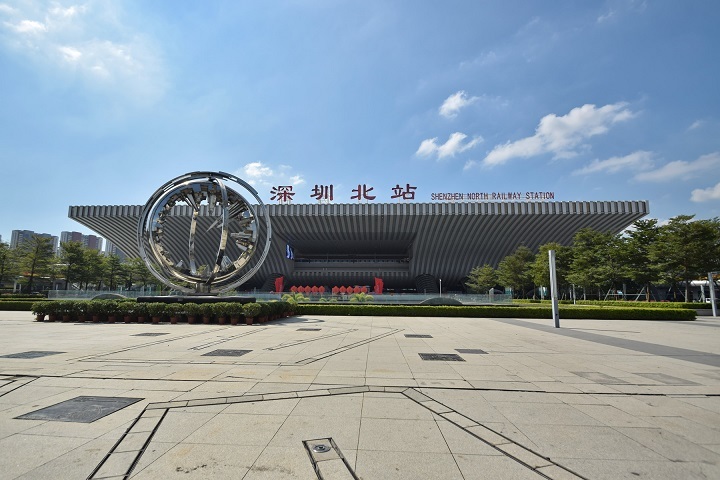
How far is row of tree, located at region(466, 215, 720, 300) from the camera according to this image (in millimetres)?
30312

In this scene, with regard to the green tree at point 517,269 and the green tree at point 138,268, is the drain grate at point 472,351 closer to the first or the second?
the green tree at point 517,269

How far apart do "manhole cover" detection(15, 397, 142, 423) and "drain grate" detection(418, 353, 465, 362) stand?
663 cm

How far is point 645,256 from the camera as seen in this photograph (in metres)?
33.5

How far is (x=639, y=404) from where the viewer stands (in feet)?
19.3

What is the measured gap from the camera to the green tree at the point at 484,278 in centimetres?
5394

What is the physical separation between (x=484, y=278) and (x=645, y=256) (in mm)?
22111

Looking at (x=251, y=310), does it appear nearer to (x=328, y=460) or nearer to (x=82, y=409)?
(x=82, y=409)

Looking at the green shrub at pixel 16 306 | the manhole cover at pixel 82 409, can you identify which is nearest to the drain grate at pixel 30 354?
the manhole cover at pixel 82 409

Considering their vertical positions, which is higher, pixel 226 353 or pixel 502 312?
pixel 502 312

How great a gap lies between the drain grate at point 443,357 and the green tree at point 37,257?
58.6 m

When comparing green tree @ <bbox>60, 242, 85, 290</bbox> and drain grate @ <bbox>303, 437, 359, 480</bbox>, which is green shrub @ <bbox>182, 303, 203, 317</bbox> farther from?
green tree @ <bbox>60, 242, 85, 290</bbox>

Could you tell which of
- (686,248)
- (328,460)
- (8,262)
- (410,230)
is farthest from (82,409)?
(8,262)

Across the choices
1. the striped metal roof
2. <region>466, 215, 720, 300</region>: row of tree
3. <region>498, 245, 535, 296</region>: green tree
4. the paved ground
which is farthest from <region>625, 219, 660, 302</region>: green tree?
the paved ground

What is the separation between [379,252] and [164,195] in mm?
56239
